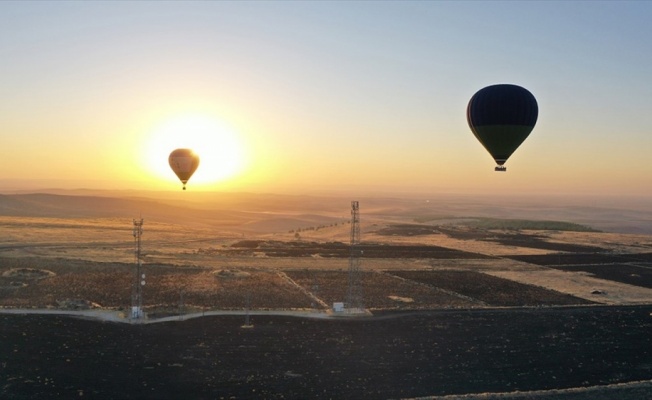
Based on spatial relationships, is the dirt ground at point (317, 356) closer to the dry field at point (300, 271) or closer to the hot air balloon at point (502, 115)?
the dry field at point (300, 271)

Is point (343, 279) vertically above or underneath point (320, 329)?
above

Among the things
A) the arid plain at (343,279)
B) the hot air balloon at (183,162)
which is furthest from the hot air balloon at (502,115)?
the hot air balloon at (183,162)

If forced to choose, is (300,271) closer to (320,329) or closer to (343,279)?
(343,279)

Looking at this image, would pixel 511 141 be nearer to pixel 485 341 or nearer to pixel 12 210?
pixel 485 341

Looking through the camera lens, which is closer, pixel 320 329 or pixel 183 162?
pixel 320 329

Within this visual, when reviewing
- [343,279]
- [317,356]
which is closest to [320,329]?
[317,356]

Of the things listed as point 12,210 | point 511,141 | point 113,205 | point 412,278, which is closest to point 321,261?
point 412,278

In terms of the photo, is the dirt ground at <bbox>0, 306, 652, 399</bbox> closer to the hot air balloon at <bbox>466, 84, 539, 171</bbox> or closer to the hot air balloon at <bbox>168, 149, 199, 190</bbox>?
the hot air balloon at <bbox>466, 84, 539, 171</bbox>

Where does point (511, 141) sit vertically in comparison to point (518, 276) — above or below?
above

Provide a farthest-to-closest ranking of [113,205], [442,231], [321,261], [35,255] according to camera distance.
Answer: [113,205]
[442,231]
[321,261]
[35,255]
